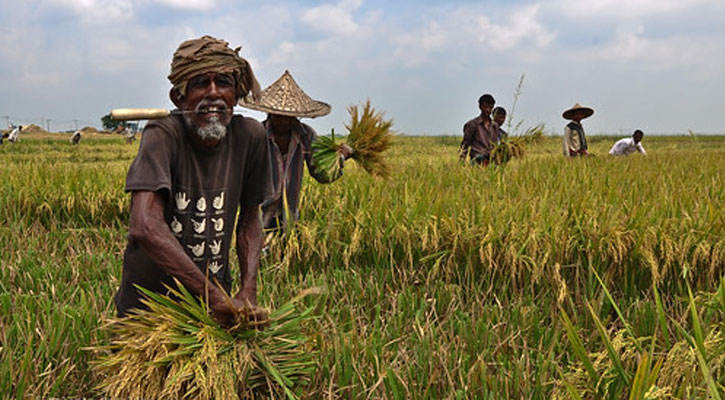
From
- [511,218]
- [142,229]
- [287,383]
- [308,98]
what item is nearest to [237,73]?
[142,229]

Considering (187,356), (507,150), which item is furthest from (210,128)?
(507,150)

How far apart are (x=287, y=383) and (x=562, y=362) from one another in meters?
1.31

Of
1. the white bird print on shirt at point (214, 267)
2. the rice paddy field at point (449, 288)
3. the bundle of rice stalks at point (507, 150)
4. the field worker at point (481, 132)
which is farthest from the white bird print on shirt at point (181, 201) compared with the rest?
the field worker at point (481, 132)

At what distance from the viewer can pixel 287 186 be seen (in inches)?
136

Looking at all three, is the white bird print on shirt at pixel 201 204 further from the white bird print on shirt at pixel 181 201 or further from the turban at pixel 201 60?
the turban at pixel 201 60

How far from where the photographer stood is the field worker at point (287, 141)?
10.8ft

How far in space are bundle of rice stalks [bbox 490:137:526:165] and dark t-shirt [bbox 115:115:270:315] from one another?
3.94 m

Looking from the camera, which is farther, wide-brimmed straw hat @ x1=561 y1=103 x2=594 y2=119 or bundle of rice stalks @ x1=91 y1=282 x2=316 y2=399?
wide-brimmed straw hat @ x1=561 y1=103 x2=594 y2=119

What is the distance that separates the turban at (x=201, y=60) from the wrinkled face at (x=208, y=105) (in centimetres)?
2

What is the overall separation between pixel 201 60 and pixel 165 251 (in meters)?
0.59

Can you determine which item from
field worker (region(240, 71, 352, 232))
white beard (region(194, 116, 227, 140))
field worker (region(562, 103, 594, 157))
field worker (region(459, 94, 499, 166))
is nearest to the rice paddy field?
field worker (region(240, 71, 352, 232))

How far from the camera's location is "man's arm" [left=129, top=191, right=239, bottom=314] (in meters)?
1.52

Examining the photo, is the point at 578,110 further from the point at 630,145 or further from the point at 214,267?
the point at 214,267

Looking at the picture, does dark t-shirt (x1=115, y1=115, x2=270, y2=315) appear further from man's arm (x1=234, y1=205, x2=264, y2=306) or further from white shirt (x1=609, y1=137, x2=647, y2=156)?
white shirt (x1=609, y1=137, x2=647, y2=156)
